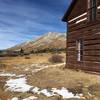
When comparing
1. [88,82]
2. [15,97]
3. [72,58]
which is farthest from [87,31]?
[15,97]

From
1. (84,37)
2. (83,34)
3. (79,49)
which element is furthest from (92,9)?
(79,49)

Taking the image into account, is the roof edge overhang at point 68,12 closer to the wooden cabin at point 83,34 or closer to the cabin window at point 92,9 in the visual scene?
the wooden cabin at point 83,34

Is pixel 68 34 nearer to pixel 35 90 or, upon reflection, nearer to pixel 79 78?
pixel 79 78

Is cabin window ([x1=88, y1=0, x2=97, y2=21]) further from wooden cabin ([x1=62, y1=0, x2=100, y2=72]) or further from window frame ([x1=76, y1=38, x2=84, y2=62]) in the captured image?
window frame ([x1=76, y1=38, x2=84, y2=62])

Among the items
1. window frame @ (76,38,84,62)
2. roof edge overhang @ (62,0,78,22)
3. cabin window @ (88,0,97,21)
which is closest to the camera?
cabin window @ (88,0,97,21)

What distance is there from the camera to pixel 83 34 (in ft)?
58.9

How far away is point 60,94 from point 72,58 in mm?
7925

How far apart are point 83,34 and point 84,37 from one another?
0.30 meters

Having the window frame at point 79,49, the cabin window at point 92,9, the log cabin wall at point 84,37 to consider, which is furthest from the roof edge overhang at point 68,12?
the window frame at point 79,49

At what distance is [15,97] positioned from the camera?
39.9 ft

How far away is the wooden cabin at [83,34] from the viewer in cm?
1641

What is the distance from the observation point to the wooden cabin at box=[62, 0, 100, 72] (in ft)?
53.8

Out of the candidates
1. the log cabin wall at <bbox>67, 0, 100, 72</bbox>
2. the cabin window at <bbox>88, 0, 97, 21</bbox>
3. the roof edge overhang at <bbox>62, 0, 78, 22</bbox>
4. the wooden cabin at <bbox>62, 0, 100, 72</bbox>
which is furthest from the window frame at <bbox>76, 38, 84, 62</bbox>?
the roof edge overhang at <bbox>62, 0, 78, 22</bbox>

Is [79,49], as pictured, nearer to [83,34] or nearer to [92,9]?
[83,34]
